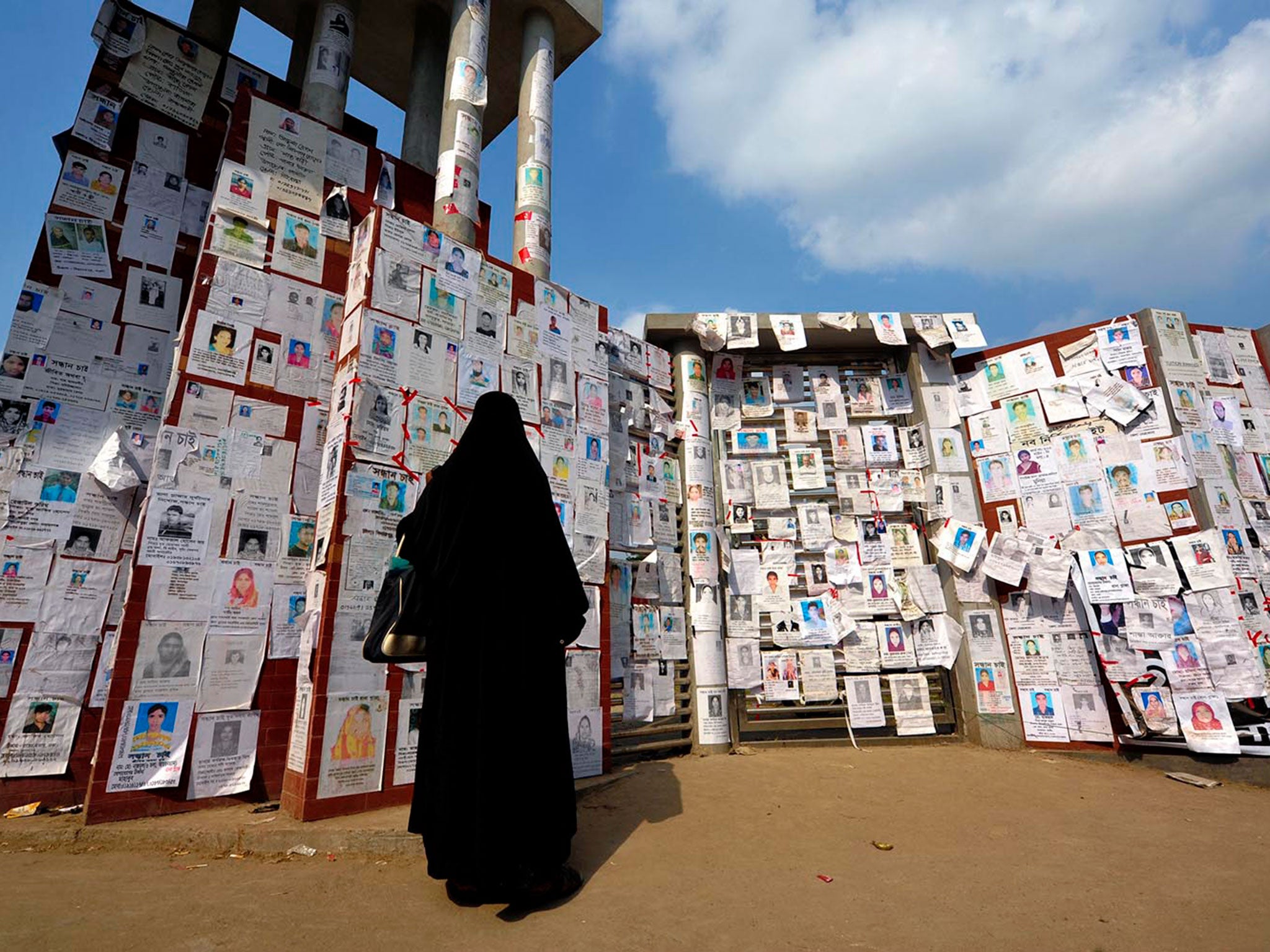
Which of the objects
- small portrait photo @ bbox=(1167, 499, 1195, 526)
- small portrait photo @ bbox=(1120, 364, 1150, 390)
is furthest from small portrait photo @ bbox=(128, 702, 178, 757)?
small portrait photo @ bbox=(1120, 364, 1150, 390)

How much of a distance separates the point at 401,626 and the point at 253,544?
169 centimetres

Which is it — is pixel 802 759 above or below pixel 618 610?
below

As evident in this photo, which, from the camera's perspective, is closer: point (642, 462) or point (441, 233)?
point (441, 233)

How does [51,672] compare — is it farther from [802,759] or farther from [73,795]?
[802,759]

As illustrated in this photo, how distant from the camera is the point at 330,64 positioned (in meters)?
5.01

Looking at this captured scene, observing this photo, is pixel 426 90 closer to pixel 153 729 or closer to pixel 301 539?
pixel 301 539

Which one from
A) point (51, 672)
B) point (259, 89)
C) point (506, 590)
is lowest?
point (51, 672)

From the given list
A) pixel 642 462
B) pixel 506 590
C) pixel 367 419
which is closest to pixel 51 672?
pixel 367 419

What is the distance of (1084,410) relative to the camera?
520cm

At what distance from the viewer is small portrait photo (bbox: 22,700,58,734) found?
10.9 feet

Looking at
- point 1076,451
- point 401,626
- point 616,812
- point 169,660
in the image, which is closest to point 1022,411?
point 1076,451

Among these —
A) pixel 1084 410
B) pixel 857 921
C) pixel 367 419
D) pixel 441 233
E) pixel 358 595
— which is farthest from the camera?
pixel 1084 410

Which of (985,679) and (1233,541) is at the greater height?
(1233,541)

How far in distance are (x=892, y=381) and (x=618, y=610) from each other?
3582 mm
